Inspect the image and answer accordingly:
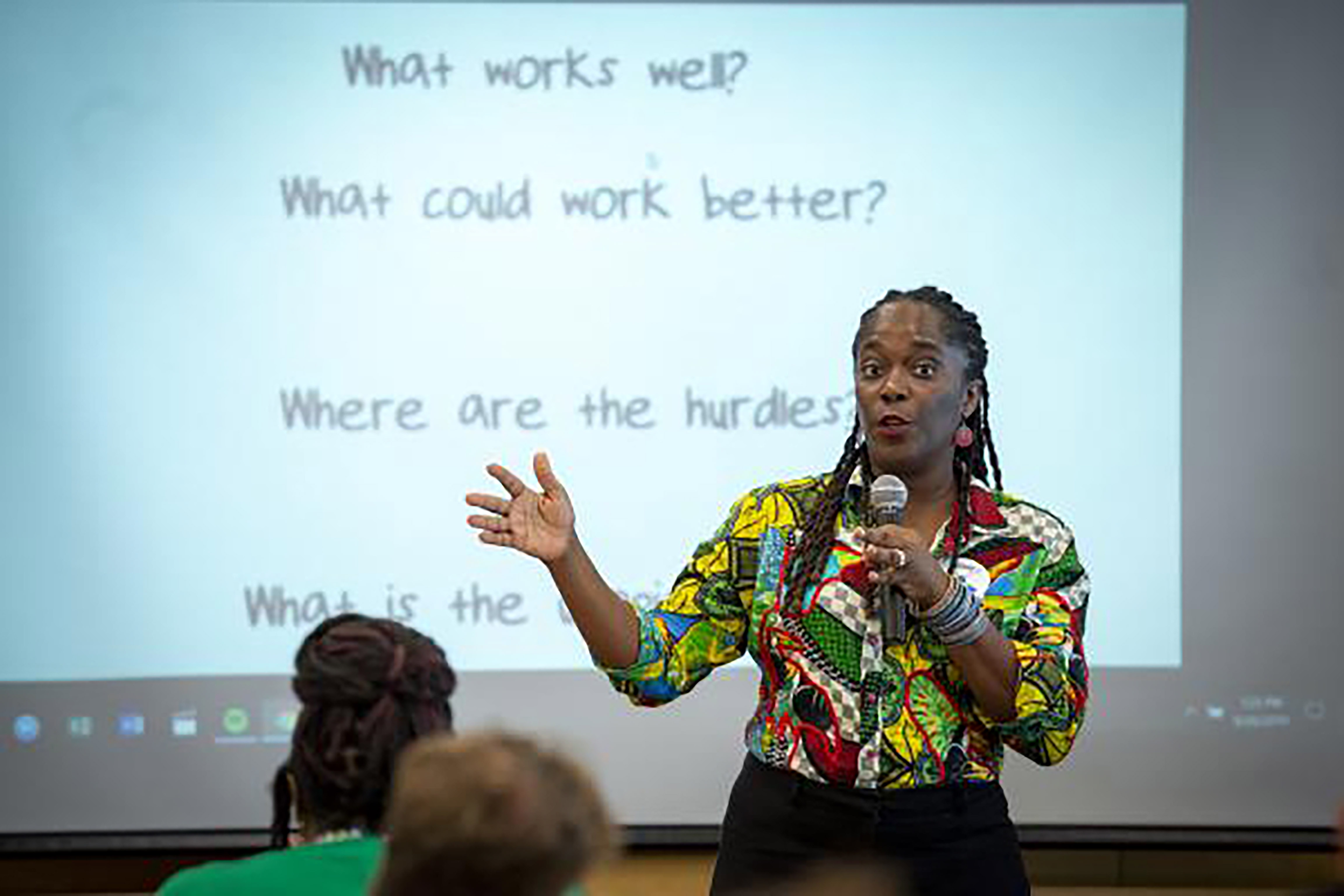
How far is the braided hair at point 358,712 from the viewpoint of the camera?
5.27 ft

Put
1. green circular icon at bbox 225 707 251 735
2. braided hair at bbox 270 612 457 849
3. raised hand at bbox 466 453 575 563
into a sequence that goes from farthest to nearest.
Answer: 1. green circular icon at bbox 225 707 251 735
2. raised hand at bbox 466 453 575 563
3. braided hair at bbox 270 612 457 849

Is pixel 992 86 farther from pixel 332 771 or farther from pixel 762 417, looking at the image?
pixel 332 771

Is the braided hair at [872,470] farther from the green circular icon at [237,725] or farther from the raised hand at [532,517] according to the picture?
the green circular icon at [237,725]

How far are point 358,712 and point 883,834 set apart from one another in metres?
0.72

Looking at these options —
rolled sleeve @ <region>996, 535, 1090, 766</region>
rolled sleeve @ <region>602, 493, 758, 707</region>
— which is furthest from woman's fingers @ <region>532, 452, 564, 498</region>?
rolled sleeve @ <region>996, 535, 1090, 766</region>

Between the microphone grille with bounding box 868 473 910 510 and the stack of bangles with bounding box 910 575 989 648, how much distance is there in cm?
15

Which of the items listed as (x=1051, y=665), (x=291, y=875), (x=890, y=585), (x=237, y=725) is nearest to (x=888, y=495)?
(x=890, y=585)

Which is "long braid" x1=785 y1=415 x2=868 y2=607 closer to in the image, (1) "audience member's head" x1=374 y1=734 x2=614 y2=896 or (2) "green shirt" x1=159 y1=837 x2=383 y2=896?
(2) "green shirt" x1=159 y1=837 x2=383 y2=896

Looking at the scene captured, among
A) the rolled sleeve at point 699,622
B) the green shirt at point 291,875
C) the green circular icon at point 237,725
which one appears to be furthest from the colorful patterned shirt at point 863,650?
the green circular icon at point 237,725

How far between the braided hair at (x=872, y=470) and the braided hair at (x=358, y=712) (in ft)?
1.93

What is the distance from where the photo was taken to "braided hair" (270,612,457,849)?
1.61 metres

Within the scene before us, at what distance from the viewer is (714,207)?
348 cm

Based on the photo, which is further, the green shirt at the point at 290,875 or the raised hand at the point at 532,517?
the raised hand at the point at 532,517

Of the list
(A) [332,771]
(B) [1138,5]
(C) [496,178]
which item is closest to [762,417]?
(C) [496,178]
